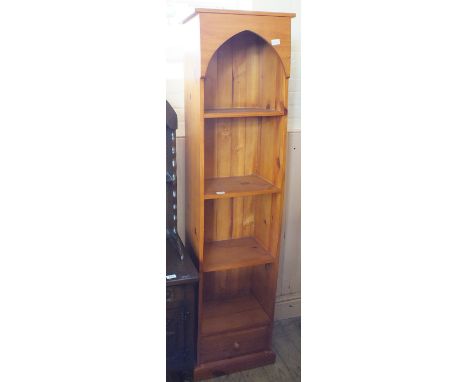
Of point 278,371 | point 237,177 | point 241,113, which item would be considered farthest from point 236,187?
point 278,371

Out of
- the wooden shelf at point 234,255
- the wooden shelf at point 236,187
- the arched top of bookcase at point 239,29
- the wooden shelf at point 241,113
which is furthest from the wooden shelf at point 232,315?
the arched top of bookcase at point 239,29

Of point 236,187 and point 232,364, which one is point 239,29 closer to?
point 236,187

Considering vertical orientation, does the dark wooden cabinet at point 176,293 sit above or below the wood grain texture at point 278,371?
above

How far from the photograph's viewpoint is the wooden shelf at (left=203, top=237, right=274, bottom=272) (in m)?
2.01

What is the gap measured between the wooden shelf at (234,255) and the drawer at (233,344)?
35 cm

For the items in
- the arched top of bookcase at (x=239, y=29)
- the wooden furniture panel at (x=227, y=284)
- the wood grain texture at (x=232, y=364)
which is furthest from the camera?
the wooden furniture panel at (x=227, y=284)

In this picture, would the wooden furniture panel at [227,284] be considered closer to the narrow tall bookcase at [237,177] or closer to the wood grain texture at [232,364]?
the narrow tall bookcase at [237,177]

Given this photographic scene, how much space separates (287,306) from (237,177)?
3.15ft

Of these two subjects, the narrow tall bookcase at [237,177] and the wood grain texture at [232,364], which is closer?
the narrow tall bookcase at [237,177]

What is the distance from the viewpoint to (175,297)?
73.4 inches

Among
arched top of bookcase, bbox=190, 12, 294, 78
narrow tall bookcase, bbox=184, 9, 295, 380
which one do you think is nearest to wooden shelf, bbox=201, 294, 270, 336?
narrow tall bookcase, bbox=184, 9, 295, 380

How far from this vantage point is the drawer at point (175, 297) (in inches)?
72.7
